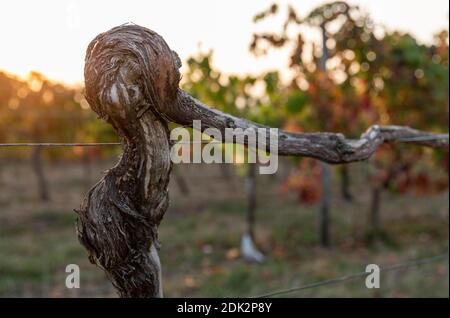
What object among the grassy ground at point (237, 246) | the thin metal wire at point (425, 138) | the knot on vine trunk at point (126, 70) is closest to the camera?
the knot on vine trunk at point (126, 70)

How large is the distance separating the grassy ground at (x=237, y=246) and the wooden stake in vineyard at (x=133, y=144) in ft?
10.6

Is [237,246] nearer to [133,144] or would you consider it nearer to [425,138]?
[425,138]

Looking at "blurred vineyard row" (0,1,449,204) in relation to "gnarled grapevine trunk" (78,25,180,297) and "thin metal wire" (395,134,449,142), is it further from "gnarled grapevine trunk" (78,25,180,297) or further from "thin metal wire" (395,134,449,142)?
"gnarled grapevine trunk" (78,25,180,297)

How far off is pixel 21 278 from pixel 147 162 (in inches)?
209

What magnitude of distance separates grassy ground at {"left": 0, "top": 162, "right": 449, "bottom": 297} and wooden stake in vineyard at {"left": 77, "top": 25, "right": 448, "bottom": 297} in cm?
324

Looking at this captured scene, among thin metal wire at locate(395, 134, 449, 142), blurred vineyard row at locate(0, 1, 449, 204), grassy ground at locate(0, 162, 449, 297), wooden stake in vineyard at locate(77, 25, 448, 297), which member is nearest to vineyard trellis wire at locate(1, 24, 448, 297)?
wooden stake in vineyard at locate(77, 25, 448, 297)

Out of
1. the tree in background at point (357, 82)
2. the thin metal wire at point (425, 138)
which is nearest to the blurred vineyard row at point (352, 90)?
the tree in background at point (357, 82)

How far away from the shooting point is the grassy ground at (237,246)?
618cm

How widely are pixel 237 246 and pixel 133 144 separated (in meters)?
6.71

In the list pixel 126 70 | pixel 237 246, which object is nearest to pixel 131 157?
pixel 126 70

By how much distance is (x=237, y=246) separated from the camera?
8719mm

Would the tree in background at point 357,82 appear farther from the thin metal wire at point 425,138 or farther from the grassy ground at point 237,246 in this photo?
the thin metal wire at point 425,138

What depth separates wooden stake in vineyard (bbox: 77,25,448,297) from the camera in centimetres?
204
